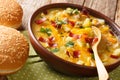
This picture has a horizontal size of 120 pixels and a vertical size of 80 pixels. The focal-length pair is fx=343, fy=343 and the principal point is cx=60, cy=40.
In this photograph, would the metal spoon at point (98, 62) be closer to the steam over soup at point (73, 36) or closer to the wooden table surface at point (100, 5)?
the steam over soup at point (73, 36)

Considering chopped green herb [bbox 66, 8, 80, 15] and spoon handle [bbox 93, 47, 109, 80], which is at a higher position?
chopped green herb [bbox 66, 8, 80, 15]

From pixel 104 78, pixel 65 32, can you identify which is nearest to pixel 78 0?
pixel 65 32

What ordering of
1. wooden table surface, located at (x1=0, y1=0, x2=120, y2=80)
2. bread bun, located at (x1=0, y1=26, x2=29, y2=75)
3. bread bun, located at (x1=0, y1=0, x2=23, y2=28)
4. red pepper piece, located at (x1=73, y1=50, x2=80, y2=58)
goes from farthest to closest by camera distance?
wooden table surface, located at (x1=0, y1=0, x2=120, y2=80), bread bun, located at (x1=0, y1=0, x2=23, y2=28), red pepper piece, located at (x1=73, y1=50, x2=80, y2=58), bread bun, located at (x1=0, y1=26, x2=29, y2=75)

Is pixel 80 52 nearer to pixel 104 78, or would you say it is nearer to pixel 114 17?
pixel 104 78

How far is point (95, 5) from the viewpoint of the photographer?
2771 mm

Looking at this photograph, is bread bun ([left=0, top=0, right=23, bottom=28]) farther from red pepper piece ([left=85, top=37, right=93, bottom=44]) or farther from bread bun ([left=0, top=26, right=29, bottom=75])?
red pepper piece ([left=85, top=37, right=93, bottom=44])

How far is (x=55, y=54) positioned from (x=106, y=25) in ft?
1.67

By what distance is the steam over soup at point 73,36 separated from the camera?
181 cm

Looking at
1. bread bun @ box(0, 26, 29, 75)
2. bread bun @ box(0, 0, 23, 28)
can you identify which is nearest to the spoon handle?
bread bun @ box(0, 26, 29, 75)

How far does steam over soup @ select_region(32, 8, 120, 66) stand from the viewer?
1814 millimetres

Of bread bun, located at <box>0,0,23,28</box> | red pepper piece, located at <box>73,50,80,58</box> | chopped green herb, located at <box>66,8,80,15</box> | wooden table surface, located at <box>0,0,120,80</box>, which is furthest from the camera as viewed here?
wooden table surface, located at <box>0,0,120,80</box>

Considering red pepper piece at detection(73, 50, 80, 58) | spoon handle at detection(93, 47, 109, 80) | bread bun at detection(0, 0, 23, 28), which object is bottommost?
spoon handle at detection(93, 47, 109, 80)

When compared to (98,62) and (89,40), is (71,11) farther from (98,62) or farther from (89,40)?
(98,62)

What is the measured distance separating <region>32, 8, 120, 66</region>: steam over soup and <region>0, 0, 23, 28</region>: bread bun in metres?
0.11
